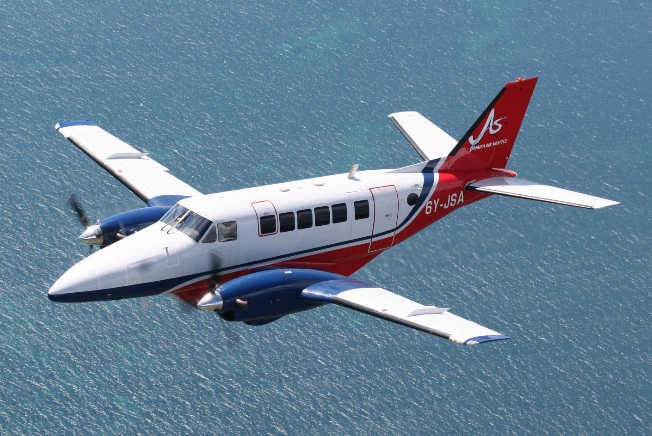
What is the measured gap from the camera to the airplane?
5081 cm

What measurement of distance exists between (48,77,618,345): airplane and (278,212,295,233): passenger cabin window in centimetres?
6

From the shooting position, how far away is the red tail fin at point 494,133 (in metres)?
61.0

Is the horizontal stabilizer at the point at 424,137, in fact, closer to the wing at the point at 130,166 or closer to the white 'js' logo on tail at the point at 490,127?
the white 'js' logo on tail at the point at 490,127

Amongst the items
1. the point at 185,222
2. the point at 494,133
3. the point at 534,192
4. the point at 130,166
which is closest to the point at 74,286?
the point at 185,222

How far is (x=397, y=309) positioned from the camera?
5112 centimetres

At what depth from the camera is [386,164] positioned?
117312mm

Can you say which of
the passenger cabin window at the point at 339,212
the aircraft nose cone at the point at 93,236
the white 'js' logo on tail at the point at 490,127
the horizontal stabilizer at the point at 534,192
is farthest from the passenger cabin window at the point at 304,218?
the white 'js' logo on tail at the point at 490,127

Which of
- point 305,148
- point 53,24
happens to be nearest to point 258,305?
point 305,148

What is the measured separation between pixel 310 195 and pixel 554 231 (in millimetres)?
66085

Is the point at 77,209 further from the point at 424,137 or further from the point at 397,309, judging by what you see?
the point at 424,137

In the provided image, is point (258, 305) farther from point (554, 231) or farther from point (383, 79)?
point (383, 79)

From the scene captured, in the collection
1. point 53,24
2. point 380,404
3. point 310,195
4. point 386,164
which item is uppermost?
point 53,24

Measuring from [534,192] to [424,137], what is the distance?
8.55 meters

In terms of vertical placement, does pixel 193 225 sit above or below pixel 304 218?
above
